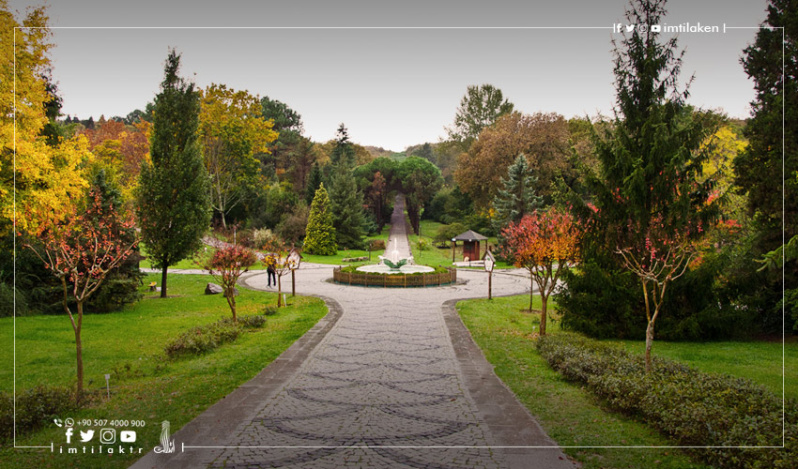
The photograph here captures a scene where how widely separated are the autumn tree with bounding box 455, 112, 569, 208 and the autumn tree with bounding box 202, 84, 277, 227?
1857cm

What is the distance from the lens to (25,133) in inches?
379

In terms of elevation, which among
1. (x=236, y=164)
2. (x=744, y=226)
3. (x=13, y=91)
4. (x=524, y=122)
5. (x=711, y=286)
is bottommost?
(x=711, y=286)

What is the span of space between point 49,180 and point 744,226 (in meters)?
20.9

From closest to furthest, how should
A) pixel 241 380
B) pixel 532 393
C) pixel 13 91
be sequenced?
pixel 532 393 < pixel 241 380 < pixel 13 91

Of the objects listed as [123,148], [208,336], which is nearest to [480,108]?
[123,148]

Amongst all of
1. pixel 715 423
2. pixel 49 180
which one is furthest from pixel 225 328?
pixel 715 423

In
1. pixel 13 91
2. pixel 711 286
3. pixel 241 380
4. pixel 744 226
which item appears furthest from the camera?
pixel 744 226

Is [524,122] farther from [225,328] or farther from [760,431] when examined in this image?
[760,431]

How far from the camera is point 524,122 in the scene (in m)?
40.7

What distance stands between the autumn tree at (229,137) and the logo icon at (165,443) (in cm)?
3272

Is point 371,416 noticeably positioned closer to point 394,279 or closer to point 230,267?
point 230,267

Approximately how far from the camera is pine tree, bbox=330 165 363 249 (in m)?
41.1

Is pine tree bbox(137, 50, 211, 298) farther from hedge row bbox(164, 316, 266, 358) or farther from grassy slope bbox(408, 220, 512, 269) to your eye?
grassy slope bbox(408, 220, 512, 269)

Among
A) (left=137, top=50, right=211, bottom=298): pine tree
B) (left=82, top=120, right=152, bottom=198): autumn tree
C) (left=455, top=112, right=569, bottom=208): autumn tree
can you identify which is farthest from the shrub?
(left=455, top=112, right=569, bottom=208): autumn tree
